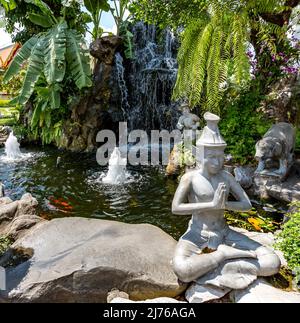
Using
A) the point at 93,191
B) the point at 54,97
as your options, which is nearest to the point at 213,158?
the point at 93,191

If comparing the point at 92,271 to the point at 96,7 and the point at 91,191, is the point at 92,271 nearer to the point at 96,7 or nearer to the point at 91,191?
the point at 91,191

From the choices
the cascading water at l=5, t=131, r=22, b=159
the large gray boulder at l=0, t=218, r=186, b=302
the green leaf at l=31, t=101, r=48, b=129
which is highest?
the green leaf at l=31, t=101, r=48, b=129

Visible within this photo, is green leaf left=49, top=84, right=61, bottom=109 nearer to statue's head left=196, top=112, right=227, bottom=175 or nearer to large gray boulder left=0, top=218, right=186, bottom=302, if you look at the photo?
large gray boulder left=0, top=218, right=186, bottom=302

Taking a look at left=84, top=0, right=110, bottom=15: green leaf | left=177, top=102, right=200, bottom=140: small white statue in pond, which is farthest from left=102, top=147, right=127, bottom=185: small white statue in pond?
left=84, top=0, right=110, bottom=15: green leaf

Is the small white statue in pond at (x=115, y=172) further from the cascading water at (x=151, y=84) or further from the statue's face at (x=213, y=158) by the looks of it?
the statue's face at (x=213, y=158)

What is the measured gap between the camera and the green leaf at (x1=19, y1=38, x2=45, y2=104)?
9188 mm

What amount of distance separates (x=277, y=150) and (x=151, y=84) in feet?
23.5

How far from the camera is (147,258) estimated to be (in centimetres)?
352

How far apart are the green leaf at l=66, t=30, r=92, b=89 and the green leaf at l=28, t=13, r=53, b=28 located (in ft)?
4.15

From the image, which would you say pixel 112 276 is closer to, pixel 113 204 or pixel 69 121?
pixel 113 204

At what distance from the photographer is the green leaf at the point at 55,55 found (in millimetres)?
9141

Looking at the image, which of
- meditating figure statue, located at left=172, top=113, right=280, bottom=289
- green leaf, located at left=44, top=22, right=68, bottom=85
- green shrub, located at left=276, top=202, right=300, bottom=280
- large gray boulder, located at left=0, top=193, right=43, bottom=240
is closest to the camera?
meditating figure statue, located at left=172, top=113, right=280, bottom=289
